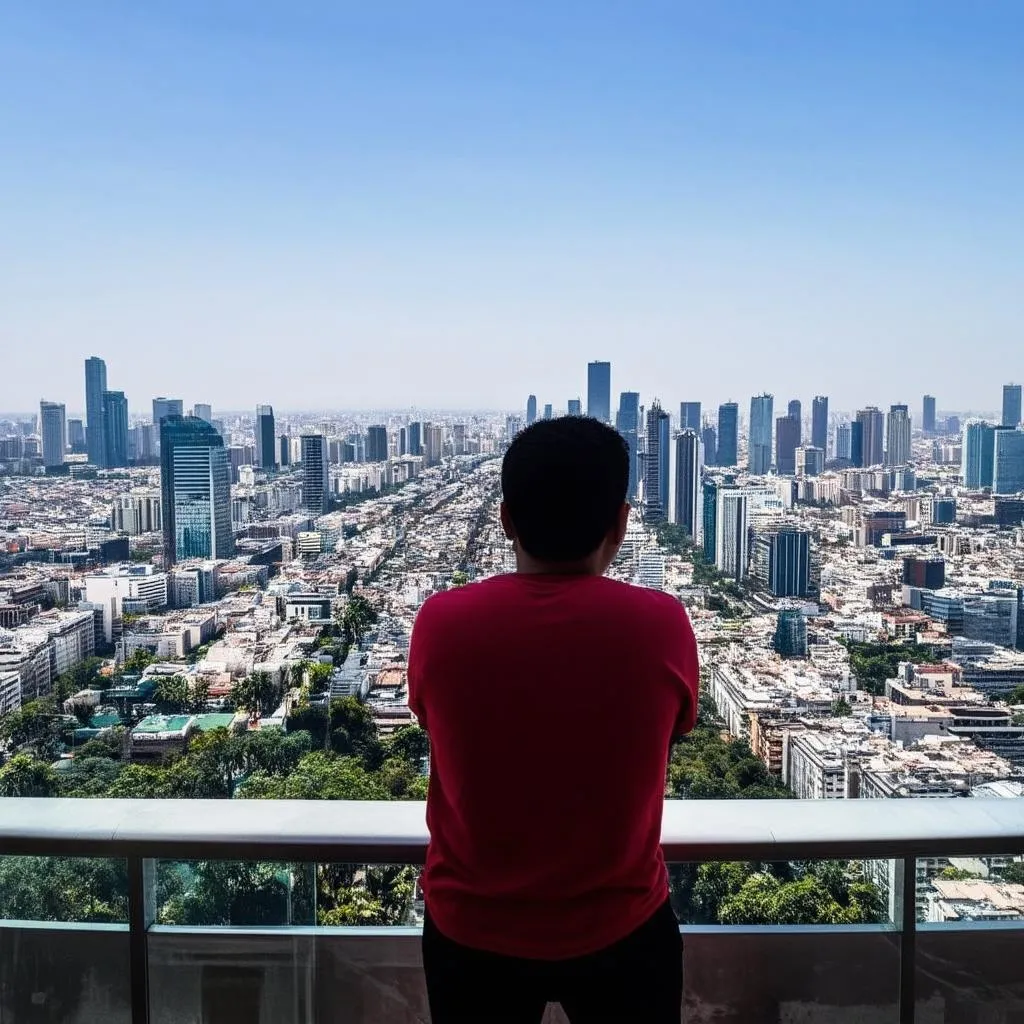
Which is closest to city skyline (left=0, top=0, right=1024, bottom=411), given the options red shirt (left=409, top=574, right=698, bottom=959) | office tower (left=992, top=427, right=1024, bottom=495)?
office tower (left=992, top=427, right=1024, bottom=495)

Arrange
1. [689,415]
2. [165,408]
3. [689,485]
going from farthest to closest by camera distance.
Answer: [165,408] < [689,415] < [689,485]

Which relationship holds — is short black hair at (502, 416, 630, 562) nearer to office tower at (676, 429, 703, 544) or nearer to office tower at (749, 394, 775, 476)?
office tower at (676, 429, 703, 544)

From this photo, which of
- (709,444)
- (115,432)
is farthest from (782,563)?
(115,432)

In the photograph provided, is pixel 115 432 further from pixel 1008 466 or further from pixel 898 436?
pixel 1008 466

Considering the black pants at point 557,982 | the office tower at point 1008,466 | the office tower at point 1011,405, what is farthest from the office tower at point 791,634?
the black pants at point 557,982

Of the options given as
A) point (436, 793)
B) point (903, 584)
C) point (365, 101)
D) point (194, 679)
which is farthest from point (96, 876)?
point (365, 101)

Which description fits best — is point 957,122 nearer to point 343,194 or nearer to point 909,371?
point 909,371
